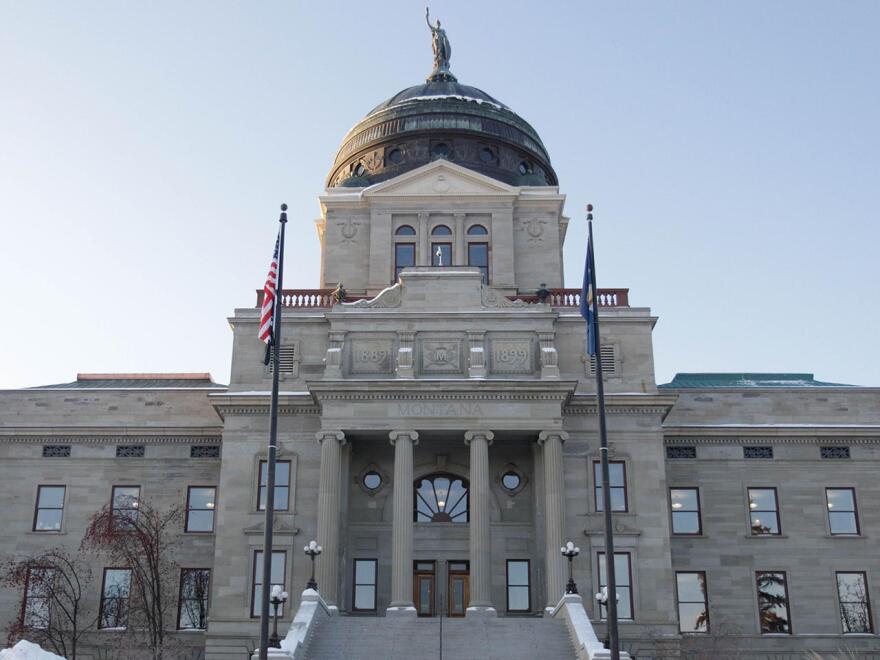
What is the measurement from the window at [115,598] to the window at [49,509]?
10.5 ft

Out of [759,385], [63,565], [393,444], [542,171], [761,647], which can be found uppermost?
[542,171]

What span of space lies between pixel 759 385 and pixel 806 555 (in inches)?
328

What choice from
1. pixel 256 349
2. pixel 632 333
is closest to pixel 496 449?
pixel 632 333

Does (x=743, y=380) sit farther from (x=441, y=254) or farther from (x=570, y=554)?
(x=570, y=554)

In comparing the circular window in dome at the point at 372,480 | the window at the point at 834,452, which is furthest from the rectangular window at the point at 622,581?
the window at the point at 834,452

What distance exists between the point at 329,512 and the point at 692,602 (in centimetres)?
1499

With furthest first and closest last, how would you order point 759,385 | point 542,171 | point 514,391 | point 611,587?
point 542,171 → point 759,385 → point 514,391 → point 611,587

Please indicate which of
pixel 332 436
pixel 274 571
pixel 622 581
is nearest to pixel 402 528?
pixel 332 436

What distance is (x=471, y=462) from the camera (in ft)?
132

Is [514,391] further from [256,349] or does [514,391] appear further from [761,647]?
[761,647]

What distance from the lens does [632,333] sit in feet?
144

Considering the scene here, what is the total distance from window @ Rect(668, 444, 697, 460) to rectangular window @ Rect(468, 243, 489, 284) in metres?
11.6

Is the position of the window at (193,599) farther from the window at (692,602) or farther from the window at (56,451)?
the window at (692,602)

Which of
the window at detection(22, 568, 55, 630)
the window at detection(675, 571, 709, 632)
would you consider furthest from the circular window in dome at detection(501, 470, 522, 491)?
the window at detection(22, 568, 55, 630)
